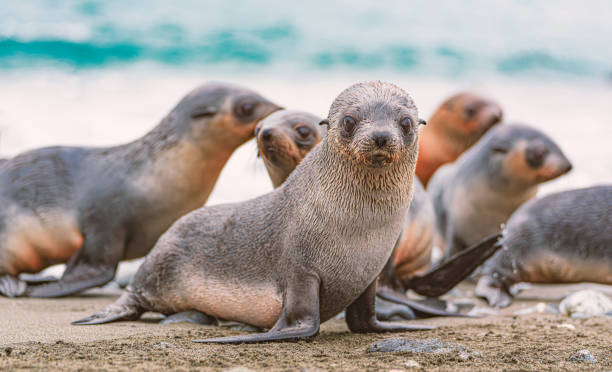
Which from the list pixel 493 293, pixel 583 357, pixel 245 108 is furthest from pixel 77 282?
pixel 583 357

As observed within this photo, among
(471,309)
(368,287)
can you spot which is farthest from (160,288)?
(471,309)

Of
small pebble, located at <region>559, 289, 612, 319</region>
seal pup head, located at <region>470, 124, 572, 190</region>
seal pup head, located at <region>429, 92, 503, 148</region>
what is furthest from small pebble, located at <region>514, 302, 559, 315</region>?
seal pup head, located at <region>429, 92, 503, 148</region>

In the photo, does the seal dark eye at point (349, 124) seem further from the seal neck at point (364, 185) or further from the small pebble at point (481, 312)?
the small pebble at point (481, 312)

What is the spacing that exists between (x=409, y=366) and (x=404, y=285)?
2.27 metres

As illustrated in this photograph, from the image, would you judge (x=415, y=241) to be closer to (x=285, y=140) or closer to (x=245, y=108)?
(x=285, y=140)

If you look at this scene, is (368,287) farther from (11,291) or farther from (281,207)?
(11,291)

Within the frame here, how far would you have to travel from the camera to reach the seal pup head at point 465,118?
8.69 m

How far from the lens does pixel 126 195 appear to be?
5.62 metres

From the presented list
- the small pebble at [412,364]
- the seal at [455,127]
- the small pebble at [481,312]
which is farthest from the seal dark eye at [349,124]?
the seal at [455,127]

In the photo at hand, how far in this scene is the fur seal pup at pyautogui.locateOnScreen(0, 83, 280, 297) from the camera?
5520 millimetres

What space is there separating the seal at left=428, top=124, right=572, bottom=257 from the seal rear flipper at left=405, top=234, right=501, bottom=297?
2.33 m

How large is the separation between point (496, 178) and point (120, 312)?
4100mm

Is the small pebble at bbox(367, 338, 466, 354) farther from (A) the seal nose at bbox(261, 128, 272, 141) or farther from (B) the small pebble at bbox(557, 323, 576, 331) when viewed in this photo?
(A) the seal nose at bbox(261, 128, 272, 141)

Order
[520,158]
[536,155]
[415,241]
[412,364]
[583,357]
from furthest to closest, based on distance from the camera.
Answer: [520,158] < [536,155] < [415,241] < [583,357] < [412,364]
